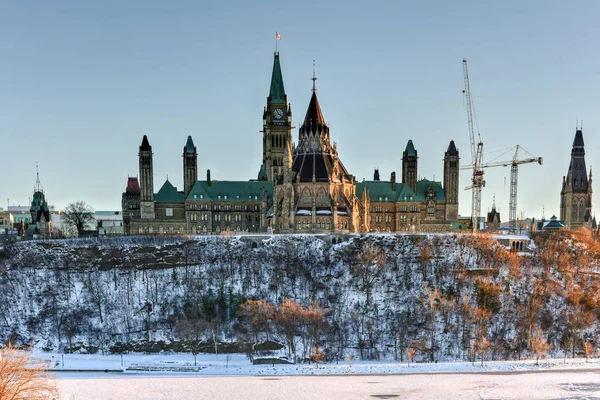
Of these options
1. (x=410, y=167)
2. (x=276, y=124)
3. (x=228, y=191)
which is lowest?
(x=228, y=191)

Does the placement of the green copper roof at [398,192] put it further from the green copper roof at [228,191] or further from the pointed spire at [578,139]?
the pointed spire at [578,139]

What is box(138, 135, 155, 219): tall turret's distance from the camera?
10975cm

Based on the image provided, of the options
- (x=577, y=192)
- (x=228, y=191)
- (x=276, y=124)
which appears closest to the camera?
(x=228, y=191)

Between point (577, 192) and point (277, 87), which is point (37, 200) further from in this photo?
point (577, 192)

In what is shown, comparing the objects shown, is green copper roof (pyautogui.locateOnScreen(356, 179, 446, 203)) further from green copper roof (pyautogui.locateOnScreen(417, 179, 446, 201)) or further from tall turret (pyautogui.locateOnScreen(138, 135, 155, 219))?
tall turret (pyautogui.locateOnScreen(138, 135, 155, 219))

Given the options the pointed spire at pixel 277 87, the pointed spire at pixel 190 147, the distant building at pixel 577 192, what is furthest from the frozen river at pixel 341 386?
the pointed spire at pixel 277 87

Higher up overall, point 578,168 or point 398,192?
point 578,168

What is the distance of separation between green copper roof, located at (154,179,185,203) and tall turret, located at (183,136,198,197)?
8.89 feet

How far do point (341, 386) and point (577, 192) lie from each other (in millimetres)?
120373

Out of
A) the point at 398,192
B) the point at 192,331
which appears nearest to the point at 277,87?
the point at 398,192

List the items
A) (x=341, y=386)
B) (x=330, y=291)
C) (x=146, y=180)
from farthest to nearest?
(x=146, y=180) < (x=330, y=291) < (x=341, y=386)

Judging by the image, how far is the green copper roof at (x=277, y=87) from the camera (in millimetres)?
135375

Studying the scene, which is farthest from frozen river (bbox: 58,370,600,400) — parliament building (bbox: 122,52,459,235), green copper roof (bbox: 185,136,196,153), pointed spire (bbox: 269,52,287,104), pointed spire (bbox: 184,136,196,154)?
pointed spire (bbox: 269,52,287,104)

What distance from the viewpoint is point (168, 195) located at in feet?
371
